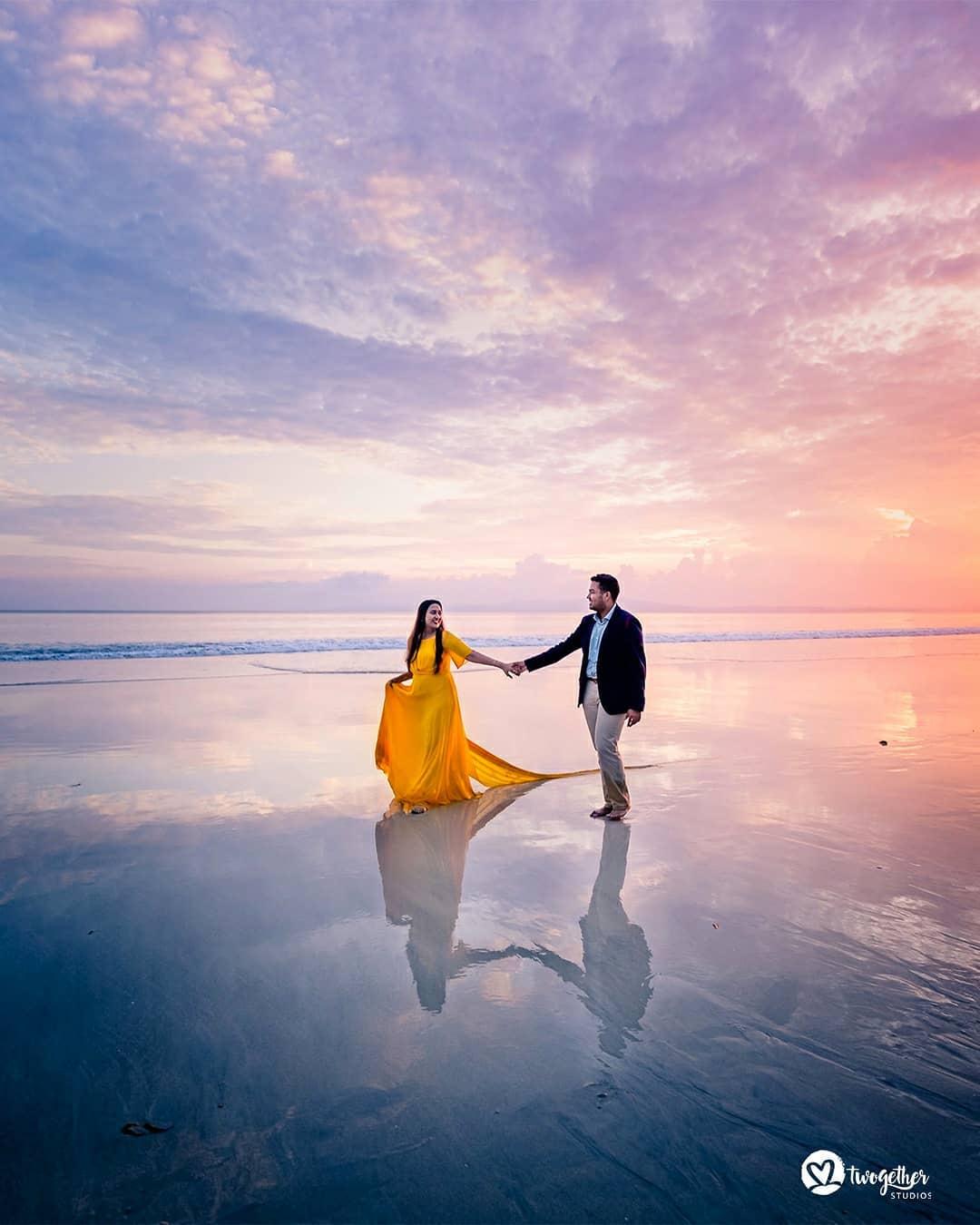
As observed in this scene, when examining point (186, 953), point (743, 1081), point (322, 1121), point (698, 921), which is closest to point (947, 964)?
point (698, 921)

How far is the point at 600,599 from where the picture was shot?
24.3ft

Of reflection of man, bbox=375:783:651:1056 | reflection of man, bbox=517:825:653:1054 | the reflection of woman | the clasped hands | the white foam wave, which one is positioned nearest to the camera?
reflection of man, bbox=517:825:653:1054

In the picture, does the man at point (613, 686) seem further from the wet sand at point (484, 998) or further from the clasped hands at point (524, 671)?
the wet sand at point (484, 998)

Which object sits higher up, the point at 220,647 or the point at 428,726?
the point at 220,647

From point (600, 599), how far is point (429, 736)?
7.88ft

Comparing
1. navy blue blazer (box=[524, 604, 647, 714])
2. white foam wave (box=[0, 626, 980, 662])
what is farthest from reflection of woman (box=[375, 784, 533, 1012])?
white foam wave (box=[0, 626, 980, 662])

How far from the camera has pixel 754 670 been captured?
22.4 meters

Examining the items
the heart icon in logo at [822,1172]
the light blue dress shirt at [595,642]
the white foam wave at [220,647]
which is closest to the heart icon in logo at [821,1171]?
the heart icon in logo at [822,1172]

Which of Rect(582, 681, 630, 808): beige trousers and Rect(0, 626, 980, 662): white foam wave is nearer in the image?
Rect(582, 681, 630, 808): beige trousers

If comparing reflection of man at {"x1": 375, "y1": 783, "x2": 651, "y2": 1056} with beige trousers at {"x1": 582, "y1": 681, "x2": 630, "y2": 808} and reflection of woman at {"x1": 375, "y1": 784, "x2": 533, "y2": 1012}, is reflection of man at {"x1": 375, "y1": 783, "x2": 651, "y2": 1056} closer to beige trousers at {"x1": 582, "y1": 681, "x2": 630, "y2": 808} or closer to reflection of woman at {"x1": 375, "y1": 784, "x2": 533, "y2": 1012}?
reflection of woman at {"x1": 375, "y1": 784, "x2": 533, "y2": 1012}

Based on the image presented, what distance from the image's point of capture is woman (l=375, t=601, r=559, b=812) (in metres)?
7.70

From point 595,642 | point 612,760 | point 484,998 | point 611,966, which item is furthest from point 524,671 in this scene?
point 484,998

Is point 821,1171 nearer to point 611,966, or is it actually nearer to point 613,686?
point 611,966

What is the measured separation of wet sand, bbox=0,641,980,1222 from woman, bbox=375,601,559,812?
42 centimetres
